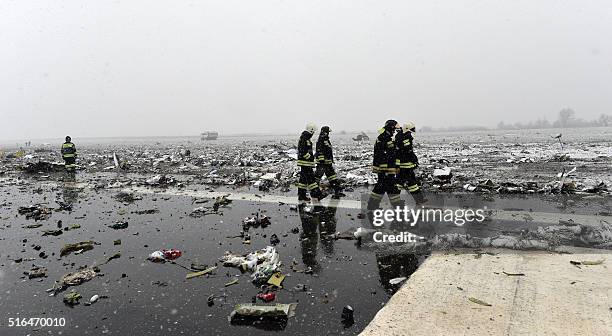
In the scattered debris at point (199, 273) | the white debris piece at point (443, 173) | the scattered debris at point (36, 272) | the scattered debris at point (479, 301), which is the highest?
the white debris piece at point (443, 173)

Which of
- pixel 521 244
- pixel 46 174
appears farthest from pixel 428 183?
pixel 46 174

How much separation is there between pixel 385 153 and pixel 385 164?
7.9 inches

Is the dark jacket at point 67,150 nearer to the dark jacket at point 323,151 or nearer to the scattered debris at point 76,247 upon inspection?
the scattered debris at point 76,247

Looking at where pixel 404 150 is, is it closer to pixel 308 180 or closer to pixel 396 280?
pixel 308 180

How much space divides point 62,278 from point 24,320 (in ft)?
3.19

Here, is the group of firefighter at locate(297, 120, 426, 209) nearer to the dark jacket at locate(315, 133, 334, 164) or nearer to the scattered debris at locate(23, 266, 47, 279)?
the dark jacket at locate(315, 133, 334, 164)

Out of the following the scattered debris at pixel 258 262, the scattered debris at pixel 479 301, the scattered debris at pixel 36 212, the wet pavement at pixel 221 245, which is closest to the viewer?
the scattered debris at pixel 479 301

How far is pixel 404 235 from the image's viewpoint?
5.60 metres

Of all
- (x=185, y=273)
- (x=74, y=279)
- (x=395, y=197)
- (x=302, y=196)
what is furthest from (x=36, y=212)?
(x=395, y=197)

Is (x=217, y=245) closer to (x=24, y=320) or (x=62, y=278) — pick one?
(x=62, y=278)

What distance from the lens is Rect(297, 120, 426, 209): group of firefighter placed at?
6367mm

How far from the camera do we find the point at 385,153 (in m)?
6.40

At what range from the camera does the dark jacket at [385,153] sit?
6324 millimetres

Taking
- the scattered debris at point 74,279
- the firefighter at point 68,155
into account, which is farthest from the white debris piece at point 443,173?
the firefighter at point 68,155
